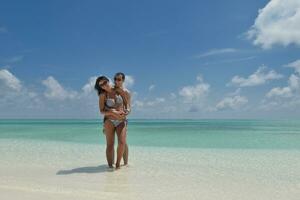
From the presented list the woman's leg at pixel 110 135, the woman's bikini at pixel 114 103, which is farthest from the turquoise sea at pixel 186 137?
the woman's bikini at pixel 114 103

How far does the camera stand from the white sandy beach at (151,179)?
4.50 m

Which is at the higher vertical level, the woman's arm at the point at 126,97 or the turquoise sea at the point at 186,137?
the woman's arm at the point at 126,97

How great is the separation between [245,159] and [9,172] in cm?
525

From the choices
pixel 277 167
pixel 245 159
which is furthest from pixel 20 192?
pixel 245 159

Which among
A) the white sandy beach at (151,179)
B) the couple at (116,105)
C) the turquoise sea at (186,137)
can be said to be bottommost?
the white sandy beach at (151,179)

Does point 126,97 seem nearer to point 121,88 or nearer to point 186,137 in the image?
point 121,88

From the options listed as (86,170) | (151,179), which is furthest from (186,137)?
(151,179)

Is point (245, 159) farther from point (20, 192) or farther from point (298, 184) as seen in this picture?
point (20, 192)

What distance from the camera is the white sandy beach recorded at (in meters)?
4.50

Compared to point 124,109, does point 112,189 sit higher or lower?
lower

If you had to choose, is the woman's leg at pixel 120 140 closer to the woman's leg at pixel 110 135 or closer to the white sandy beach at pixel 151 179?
the woman's leg at pixel 110 135

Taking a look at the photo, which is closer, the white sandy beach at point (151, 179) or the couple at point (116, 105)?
the white sandy beach at point (151, 179)

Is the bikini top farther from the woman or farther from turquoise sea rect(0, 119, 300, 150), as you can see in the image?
turquoise sea rect(0, 119, 300, 150)

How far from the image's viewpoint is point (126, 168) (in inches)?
260
